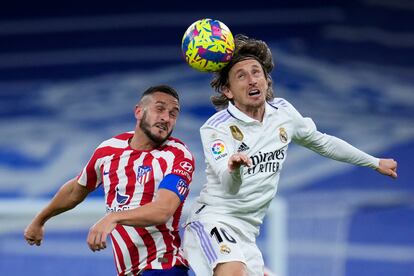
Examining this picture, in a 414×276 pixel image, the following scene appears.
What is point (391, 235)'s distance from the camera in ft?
35.5

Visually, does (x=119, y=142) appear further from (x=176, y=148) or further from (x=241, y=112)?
(x=241, y=112)

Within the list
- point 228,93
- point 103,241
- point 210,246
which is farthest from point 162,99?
point 103,241

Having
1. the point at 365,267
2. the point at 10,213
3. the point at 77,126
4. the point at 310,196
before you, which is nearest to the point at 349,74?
the point at 310,196

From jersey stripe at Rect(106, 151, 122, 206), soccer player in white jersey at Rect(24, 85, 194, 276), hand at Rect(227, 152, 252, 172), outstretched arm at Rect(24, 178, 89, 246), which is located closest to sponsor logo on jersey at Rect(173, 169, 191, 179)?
soccer player in white jersey at Rect(24, 85, 194, 276)

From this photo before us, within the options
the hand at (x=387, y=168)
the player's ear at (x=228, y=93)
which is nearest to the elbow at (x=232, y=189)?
the player's ear at (x=228, y=93)

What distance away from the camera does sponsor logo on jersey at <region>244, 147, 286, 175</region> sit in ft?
17.1

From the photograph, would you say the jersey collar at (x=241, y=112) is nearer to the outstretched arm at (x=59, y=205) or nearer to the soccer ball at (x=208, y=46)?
the soccer ball at (x=208, y=46)

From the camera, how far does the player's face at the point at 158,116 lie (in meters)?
5.30

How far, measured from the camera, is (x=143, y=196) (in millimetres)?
5242

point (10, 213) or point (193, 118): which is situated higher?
point (193, 118)

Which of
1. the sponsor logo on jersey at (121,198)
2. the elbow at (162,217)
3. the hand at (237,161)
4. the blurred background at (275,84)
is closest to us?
the hand at (237,161)

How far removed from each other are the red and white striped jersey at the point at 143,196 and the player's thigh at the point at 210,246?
0.07 m

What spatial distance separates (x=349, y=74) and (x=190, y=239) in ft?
22.9

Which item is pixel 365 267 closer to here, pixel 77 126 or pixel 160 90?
pixel 77 126
